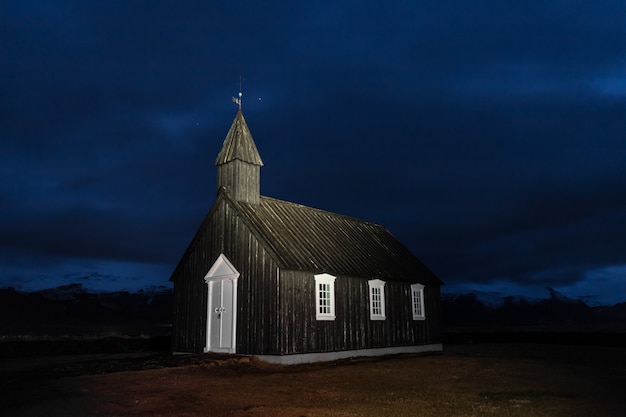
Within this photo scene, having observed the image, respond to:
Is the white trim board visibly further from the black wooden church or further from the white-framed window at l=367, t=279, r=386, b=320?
the white-framed window at l=367, t=279, r=386, b=320

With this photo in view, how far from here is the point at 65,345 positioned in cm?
2589

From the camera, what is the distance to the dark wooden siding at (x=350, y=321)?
778 inches

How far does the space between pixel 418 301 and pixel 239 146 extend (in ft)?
43.6

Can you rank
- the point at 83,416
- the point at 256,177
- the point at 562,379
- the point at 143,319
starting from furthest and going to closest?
the point at 143,319, the point at 256,177, the point at 562,379, the point at 83,416

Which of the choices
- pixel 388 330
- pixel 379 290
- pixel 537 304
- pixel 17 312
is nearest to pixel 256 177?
pixel 379 290

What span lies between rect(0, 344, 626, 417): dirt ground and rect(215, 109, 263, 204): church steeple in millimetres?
7937

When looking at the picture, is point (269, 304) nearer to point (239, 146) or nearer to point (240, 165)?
point (240, 165)

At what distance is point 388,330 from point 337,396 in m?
13.1

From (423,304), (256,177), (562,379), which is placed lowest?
(562,379)

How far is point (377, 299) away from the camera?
80.3ft

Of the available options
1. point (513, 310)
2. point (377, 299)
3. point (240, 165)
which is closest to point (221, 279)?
point (240, 165)

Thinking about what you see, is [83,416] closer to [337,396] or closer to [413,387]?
[337,396]

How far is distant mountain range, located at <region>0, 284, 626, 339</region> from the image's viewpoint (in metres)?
84.8

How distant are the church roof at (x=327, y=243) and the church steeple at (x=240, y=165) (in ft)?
2.42
